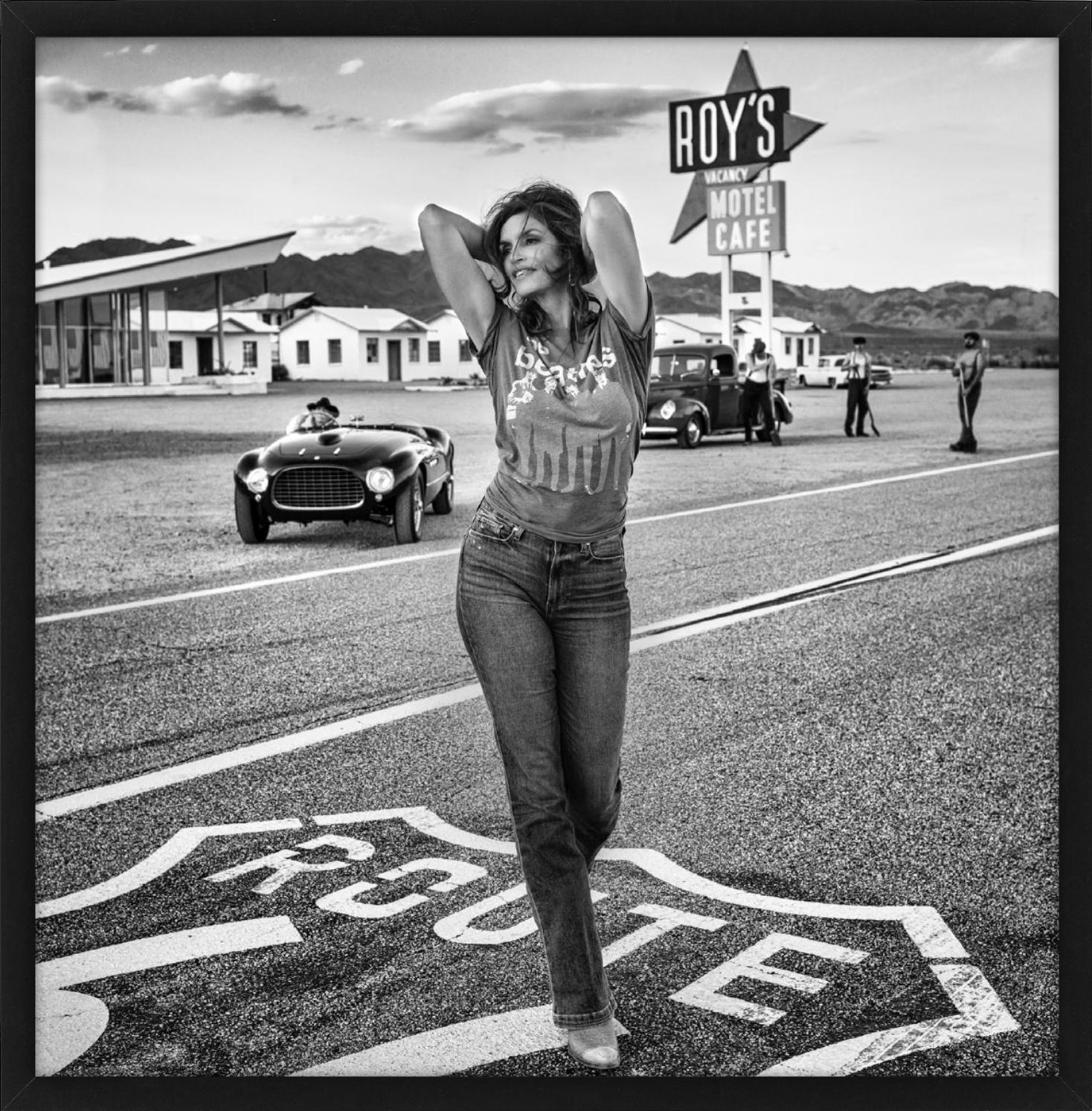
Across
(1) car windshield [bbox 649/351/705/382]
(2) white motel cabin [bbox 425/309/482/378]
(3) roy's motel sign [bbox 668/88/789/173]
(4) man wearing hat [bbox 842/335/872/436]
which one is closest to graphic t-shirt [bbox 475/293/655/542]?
(3) roy's motel sign [bbox 668/88/789/173]

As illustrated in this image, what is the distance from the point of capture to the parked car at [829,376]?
58.3ft

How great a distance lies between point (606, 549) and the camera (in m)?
2.49

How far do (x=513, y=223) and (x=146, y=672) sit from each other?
10.7ft

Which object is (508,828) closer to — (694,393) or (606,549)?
(606,549)

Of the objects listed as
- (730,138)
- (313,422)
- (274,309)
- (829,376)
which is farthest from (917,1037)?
(829,376)

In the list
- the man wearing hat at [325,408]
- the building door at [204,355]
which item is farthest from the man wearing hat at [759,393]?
the building door at [204,355]

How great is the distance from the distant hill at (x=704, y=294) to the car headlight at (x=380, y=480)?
261 cm

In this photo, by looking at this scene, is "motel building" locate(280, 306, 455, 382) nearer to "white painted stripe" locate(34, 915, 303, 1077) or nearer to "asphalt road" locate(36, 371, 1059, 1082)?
"asphalt road" locate(36, 371, 1059, 1082)

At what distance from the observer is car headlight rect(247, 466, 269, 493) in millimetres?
7977

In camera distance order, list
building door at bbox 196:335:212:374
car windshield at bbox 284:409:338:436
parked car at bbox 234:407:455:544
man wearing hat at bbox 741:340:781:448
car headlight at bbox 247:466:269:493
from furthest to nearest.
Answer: building door at bbox 196:335:212:374
man wearing hat at bbox 741:340:781:448
car windshield at bbox 284:409:338:436
car headlight at bbox 247:466:269:493
parked car at bbox 234:407:455:544

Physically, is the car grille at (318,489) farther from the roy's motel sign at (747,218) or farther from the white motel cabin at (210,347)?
the white motel cabin at (210,347)

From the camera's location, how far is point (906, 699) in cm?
484

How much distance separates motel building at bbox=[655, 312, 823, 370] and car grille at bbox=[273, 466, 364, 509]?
4.48 meters
